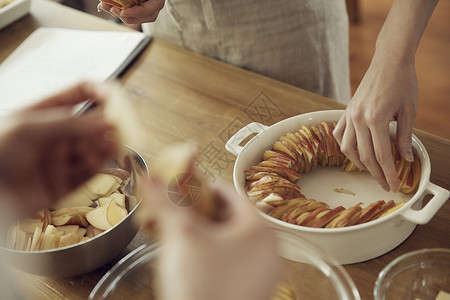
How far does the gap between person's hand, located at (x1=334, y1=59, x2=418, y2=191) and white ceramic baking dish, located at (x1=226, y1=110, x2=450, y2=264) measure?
4 centimetres

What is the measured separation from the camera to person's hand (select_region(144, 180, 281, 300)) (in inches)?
15.4

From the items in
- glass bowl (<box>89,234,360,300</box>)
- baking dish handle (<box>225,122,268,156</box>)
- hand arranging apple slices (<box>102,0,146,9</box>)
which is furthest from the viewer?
hand arranging apple slices (<box>102,0,146,9</box>)

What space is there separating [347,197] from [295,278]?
279 mm

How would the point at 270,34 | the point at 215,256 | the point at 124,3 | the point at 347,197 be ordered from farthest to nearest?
the point at 270,34 < the point at 124,3 < the point at 347,197 < the point at 215,256

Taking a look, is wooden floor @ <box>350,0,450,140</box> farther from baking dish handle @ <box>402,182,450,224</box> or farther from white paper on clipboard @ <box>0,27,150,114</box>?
baking dish handle @ <box>402,182,450,224</box>

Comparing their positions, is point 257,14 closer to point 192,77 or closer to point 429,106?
point 192,77

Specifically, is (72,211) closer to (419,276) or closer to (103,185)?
(103,185)

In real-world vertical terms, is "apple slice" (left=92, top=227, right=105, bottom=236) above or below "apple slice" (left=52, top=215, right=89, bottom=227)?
below

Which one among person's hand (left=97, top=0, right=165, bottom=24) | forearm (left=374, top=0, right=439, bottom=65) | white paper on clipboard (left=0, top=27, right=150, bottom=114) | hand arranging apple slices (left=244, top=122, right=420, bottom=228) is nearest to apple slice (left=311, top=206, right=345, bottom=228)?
hand arranging apple slices (left=244, top=122, right=420, bottom=228)

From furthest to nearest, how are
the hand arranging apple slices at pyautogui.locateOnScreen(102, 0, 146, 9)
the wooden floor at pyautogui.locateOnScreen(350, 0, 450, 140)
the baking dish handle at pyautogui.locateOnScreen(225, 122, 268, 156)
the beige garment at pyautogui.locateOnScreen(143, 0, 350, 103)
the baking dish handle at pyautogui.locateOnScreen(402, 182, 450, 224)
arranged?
the wooden floor at pyautogui.locateOnScreen(350, 0, 450, 140), the beige garment at pyautogui.locateOnScreen(143, 0, 350, 103), the hand arranging apple slices at pyautogui.locateOnScreen(102, 0, 146, 9), the baking dish handle at pyautogui.locateOnScreen(225, 122, 268, 156), the baking dish handle at pyautogui.locateOnScreen(402, 182, 450, 224)

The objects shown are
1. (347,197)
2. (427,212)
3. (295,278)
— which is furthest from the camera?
(347,197)

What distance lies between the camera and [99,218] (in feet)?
2.50

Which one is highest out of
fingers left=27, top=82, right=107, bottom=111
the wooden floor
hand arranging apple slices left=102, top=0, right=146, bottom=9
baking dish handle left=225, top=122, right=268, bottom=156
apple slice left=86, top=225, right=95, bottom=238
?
fingers left=27, top=82, right=107, bottom=111

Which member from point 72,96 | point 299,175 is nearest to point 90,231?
point 72,96
